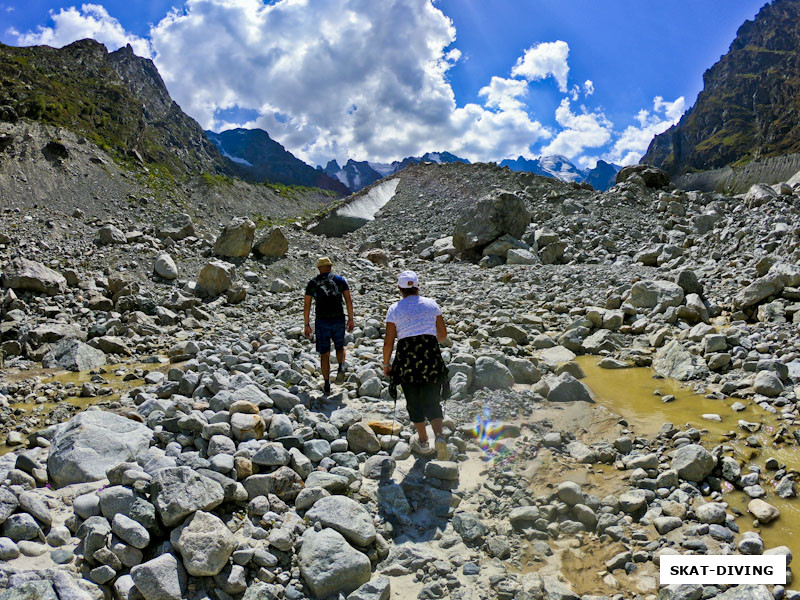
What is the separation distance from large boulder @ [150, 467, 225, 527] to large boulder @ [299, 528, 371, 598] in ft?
2.87

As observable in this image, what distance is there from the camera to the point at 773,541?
13.5 ft

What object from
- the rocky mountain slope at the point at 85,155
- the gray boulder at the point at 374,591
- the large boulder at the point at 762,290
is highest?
the rocky mountain slope at the point at 85,155

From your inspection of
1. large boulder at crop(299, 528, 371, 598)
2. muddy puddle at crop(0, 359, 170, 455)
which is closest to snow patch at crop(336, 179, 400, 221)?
muddy puddle at crop(0, 359, 170, 455)

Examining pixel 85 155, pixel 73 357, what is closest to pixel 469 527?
pixel 73 357

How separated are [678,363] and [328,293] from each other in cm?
644

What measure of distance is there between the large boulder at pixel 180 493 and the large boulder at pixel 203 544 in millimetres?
92

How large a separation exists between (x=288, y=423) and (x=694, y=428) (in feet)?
17.2

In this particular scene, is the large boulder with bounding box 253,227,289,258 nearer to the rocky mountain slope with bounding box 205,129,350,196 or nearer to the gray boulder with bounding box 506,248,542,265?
the gray boulder with bounding box 506,248,542,265

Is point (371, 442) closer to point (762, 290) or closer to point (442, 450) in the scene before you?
point (442, 450)

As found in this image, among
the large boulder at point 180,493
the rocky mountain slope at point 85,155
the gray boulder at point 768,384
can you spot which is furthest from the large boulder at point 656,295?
the rocky mountain slope at point 85,155

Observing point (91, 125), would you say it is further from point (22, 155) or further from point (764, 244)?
point (764, 244)

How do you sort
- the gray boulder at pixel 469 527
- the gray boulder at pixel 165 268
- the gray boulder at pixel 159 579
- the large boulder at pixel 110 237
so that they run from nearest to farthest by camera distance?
the gray boulder at pixel 159 579 < the gray boulder at pixel 469 527 < the gray boulder at pixel 165 268 < the large boulder at pixel 110 237

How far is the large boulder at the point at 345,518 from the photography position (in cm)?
391

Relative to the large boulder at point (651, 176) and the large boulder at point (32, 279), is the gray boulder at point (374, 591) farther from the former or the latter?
the large boulder at point (651, 176)
